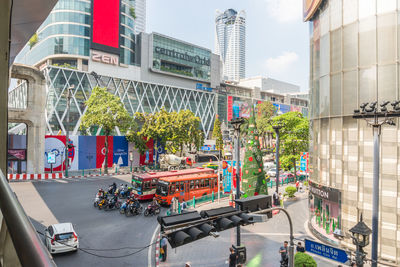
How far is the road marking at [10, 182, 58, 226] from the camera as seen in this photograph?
1890 cm

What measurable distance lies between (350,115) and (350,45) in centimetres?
404

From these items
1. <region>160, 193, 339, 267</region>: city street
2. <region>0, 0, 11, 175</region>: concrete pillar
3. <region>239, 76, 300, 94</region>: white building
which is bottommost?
<region>160, 193, 339, 267</region>: city street

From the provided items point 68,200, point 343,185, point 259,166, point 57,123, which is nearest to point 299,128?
point 259,166

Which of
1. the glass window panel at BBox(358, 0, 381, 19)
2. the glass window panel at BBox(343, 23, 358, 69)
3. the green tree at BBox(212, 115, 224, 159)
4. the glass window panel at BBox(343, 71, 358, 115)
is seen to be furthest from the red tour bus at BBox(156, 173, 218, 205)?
the green tree at BBox(212, 115, 224, 159)

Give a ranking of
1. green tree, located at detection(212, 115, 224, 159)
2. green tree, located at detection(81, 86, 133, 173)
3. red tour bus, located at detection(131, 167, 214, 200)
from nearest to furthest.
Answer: red tour bus, located at detection(131, 167, 214, 200) < green tree, located at detection(81, 86, 133, 173) < green tree, located at detection(212, 115, 224, 159)

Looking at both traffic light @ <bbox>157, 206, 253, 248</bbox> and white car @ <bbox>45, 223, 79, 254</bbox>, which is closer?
traffic light @ <bbox>157, 206, 253, 248</bbox>

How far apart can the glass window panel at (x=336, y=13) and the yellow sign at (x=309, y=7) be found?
1.62m

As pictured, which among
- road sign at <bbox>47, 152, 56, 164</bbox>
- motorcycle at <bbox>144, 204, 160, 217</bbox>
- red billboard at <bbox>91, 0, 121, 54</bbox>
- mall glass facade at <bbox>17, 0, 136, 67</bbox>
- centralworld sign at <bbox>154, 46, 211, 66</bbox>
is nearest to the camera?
motorcycle at <bbox>144, 204, 160, 217</bbox>

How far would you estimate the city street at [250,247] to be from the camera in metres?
14.2

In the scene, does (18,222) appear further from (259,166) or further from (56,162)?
(56,162)

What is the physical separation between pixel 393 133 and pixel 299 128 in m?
20.3

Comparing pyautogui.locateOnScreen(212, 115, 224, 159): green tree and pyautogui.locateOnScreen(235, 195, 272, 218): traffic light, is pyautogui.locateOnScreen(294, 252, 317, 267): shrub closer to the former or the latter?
pyautogui.locateOnScreen(235, 195, 272, 218): traffic light

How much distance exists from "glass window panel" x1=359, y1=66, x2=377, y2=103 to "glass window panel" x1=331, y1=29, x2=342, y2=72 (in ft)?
5.19

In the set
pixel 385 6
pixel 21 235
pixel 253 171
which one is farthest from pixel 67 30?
pixel 21 235
